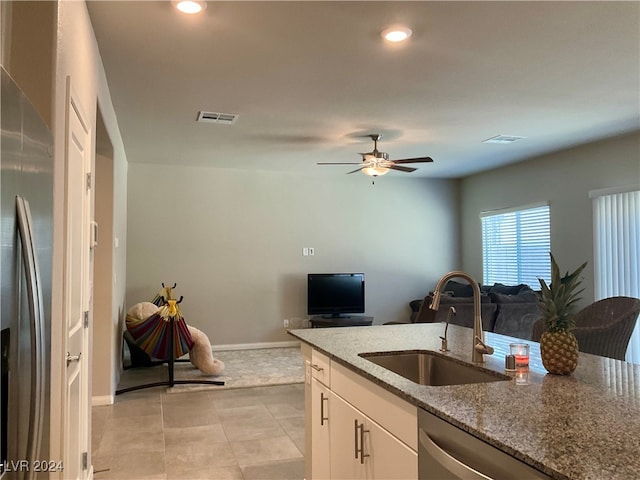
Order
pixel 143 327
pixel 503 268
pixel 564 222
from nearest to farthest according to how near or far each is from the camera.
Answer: pixel 143 327 < pixel 564 222 < pixel 503 268

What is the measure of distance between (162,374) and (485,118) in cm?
435

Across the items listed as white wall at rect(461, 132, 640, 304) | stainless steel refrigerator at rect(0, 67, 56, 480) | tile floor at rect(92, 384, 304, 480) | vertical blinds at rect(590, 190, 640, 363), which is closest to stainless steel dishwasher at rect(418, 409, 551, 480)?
stainless steel refrigerator at rect(0, 67, 56, 480)

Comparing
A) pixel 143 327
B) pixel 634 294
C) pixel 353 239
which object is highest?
pixel 353 239

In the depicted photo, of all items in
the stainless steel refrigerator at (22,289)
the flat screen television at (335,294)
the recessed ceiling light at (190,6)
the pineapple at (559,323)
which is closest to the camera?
the stainless steel refrigerator at (22,289)

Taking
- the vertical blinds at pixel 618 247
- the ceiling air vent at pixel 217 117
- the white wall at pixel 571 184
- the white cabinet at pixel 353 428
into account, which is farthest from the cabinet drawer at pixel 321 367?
the white wall at pixel 571 184

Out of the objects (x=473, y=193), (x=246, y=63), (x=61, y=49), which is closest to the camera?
(x=61, y=49)

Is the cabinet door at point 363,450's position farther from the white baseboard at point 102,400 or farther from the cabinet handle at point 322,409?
the white baseboard at point 102,400

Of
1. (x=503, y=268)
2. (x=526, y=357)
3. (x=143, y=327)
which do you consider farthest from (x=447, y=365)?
(x=503, y=268)

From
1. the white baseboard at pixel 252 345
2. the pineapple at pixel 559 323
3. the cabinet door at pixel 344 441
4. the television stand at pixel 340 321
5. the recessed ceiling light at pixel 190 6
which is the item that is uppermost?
the recessed ceiling light at pixel 190 6

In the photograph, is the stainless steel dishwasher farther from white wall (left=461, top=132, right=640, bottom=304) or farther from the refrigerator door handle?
white wall (left=461, top=132, right=640, bottom=304)

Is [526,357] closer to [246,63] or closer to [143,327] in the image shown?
[246,63]

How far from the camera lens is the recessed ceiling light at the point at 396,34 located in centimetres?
277

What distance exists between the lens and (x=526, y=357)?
1.82 m

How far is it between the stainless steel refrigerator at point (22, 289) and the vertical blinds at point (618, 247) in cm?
562
